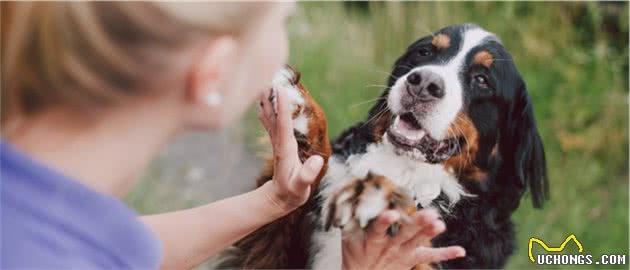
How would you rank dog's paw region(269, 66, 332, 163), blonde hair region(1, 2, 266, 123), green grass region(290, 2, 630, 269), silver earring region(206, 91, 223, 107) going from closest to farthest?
blonde hair region(1, 2, 266, 123), silver earring region(206, 91, 223, 107), dog's paw region(269, 66, 332, 163), green grass region(290, 2, 630, 269)

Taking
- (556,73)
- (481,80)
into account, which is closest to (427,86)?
(481,80)

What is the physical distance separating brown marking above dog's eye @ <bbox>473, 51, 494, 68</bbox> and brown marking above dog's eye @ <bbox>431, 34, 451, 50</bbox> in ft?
0.23

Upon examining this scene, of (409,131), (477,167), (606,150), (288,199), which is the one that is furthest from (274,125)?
(606,150)

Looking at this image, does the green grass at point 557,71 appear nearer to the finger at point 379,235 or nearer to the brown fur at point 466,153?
the brown fur at point 466,153

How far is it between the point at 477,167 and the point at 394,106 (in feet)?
0.84

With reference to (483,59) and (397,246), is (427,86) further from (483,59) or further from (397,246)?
(397,246)

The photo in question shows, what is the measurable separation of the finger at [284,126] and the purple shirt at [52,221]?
22.9 inches

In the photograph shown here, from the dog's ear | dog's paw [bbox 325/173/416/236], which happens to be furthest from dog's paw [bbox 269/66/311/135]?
the dog's ear

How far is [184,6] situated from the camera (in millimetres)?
1157

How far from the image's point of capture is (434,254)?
1.78 m

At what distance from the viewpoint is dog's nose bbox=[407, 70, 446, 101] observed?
1.74 meters

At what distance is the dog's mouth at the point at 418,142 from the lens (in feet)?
5.96

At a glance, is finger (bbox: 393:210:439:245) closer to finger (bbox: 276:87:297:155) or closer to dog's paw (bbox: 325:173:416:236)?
dog's paw (bbox: 325:173:416:236)

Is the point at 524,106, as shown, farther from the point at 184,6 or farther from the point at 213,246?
the point at 184,6
